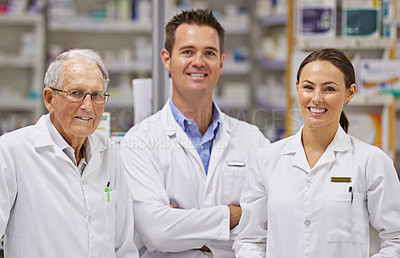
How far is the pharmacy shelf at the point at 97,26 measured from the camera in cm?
574

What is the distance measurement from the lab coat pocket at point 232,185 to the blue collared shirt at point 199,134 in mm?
125

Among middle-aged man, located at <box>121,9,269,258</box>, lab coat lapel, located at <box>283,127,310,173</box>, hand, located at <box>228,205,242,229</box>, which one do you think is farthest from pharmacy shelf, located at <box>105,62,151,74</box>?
lab coat lapel, located at <box>283,127,310,173</box>

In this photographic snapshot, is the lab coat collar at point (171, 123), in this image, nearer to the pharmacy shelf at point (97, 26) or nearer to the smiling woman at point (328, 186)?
the smiling woman at point (328, 186)

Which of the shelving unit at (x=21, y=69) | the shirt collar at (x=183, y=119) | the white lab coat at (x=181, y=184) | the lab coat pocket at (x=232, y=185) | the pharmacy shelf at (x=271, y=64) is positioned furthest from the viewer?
the shelving unit at (x=21, y=69)

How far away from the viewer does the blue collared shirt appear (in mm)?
2371

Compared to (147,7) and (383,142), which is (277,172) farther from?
(147,7)

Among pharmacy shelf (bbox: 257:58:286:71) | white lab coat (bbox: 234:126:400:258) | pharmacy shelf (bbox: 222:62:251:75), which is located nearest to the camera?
white lab coat (bbox: 234:126:400:258)

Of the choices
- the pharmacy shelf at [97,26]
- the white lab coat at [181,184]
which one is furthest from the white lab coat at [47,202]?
Result: the pharmacy shelf at [97,26]

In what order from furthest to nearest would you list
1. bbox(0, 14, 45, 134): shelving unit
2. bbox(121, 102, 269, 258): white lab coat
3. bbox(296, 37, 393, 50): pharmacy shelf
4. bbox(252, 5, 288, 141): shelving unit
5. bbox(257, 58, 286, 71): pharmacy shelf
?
bbox(0, 14, 45, 134): shelving unit
bbox(252, 5, 288, 141): shelving unit
bbox(257, 58, 286, 71): pharmacy shelf
bbox(296, 37, 393, 50): pharmacy shelf
bbox(121, 102, 269, 258): white lab coat

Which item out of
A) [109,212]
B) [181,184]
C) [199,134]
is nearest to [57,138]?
[109,212]

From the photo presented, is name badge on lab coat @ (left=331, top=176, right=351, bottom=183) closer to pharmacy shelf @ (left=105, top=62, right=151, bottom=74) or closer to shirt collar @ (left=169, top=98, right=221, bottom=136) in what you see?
shirt collar @ (left=169, top=98, right=221, bottom=136)

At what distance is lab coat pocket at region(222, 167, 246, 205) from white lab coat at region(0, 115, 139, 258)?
0.60 metres

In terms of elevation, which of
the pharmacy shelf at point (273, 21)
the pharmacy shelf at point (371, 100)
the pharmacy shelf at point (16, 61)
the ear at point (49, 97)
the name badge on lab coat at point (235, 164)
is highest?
the pharmacy shelf at point (273, 21)

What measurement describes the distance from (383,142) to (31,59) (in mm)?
3985
